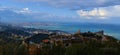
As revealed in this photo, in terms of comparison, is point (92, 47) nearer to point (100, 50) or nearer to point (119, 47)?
point (100, 50)

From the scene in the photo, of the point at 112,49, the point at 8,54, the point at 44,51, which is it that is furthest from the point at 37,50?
the point at 112,49

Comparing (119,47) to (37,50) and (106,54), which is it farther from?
(37,50)

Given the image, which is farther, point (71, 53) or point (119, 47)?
point (119, 47)

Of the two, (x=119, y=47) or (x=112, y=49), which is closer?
(x=112, y=49)

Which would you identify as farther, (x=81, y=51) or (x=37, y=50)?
(x=37, y=50)

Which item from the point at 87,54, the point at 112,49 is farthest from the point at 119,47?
the point at 87,54

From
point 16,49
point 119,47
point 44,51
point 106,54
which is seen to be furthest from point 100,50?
point 16,49

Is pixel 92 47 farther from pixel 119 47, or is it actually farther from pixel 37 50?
pixel 37 50
